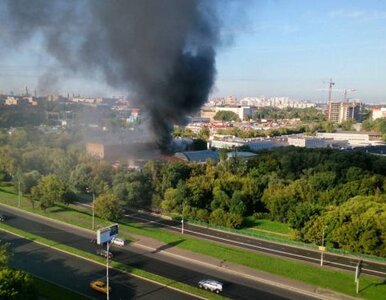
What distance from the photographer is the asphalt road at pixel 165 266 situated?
11.0 m

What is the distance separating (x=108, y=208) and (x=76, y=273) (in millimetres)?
4202

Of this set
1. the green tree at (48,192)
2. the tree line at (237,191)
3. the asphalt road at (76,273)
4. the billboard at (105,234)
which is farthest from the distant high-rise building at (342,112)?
the billboard at (105,234)

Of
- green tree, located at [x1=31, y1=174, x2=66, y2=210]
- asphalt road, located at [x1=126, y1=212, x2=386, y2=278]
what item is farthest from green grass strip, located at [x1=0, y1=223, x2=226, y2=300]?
asphalt road, located at [x1=126, y1=212, x2=386, y2=278]

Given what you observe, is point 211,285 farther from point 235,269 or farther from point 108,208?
point 108,208

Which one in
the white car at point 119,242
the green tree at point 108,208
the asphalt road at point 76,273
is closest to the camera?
the asphalt road at point 76,273

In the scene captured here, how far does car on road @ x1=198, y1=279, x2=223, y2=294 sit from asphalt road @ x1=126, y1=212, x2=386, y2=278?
370 cm

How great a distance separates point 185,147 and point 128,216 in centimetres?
1563

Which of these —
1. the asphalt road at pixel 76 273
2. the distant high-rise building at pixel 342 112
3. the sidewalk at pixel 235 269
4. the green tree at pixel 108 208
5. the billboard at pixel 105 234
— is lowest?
the asphalt road at pixel 76 273

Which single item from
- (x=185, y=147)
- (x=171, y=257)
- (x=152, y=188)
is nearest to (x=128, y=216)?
(x=152, y=188)

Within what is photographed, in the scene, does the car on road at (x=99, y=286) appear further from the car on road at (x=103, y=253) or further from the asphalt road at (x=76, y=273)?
the car on road at (x=103, y=253)

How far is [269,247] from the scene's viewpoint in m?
14.9

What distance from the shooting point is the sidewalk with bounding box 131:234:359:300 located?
435 inches

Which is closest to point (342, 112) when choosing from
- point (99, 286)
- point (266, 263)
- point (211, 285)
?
point (266, 263)

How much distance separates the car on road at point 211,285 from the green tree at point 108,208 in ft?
18.5
